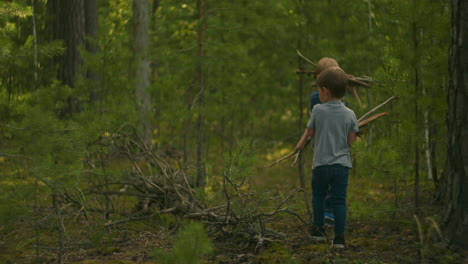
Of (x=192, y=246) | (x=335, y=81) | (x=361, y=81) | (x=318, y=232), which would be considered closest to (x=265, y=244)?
(x=318, y=232)

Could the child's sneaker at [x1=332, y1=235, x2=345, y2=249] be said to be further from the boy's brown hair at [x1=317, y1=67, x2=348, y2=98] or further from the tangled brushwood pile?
the boy's brown hair at [x1=317, y1=67, x2=348, y2=98]

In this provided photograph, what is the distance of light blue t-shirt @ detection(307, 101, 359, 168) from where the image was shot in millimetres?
4223

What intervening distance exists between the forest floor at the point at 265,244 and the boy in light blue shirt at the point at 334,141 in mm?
295

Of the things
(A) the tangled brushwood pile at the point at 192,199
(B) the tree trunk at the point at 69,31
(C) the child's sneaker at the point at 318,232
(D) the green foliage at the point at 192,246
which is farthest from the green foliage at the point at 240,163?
(B) the tree trunk at the point at 69,31

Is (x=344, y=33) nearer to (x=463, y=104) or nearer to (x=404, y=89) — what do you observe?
(x=404, y=89)

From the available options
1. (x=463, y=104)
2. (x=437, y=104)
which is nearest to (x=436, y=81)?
(x=437, y=104)

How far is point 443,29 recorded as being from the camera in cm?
429

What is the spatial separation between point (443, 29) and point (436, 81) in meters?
0.51

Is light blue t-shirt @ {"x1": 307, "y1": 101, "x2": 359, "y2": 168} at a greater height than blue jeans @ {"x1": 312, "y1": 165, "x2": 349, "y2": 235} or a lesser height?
greater

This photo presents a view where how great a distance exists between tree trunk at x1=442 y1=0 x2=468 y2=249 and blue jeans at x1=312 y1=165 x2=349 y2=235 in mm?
842

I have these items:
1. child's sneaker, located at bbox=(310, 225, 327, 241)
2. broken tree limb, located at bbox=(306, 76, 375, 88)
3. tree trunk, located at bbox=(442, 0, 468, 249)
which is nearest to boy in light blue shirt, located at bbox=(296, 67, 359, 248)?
child's sneaker, located at bbox=(310, 225, 327, 241)

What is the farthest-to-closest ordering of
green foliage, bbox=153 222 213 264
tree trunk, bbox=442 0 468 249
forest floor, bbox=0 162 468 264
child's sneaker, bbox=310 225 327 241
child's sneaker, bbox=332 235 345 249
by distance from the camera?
child's sneaker, bbox=310 225 327 241, child's sneaker, bbox=332 235 345 249, forest floor, bbox=0 162 468 264, tree trunk, bbox=442 0 468 249, green foliage, bbox=153 222 213 264

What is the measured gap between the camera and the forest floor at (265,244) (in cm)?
390

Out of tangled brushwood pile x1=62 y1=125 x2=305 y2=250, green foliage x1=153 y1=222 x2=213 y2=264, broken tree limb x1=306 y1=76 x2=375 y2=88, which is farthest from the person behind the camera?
broken tree limb x1=306 y1=76 x2=375 y2=88
